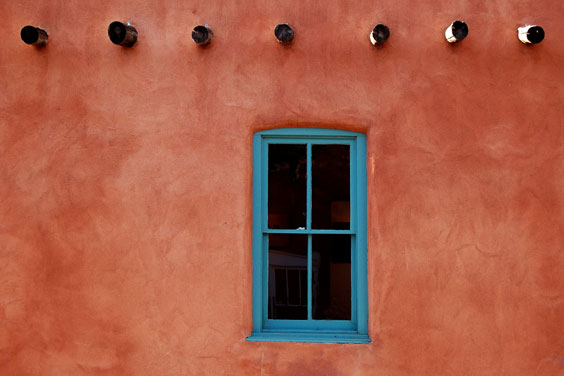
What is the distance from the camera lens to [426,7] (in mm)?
3846

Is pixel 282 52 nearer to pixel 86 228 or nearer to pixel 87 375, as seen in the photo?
pixel 86 228

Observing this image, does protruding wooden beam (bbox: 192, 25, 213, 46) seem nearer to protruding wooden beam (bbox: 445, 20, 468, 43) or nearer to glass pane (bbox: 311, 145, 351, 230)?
protruding wooden beam (bbox: 445, 20, 468, 43)

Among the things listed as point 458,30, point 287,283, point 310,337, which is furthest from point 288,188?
point 458,30

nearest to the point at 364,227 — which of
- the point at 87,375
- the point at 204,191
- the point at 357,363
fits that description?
the point at 357,363

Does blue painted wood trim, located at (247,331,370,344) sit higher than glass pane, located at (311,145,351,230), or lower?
lower

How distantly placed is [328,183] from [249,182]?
5721 millimetres

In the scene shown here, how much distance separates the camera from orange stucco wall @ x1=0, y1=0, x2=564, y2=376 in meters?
3.72

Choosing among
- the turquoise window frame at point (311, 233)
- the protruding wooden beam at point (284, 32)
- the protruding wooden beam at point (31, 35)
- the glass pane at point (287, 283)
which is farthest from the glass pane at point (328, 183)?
the protruding wooden beam at point (31, 35)

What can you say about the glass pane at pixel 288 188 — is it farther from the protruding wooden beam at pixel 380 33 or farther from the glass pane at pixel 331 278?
the protruding wooden beam at pixel 380 33

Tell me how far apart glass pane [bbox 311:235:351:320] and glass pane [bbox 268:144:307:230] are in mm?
604

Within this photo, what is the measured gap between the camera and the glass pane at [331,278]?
24.4 feet

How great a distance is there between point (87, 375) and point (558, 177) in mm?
3790

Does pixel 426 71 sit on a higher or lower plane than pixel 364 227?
higher

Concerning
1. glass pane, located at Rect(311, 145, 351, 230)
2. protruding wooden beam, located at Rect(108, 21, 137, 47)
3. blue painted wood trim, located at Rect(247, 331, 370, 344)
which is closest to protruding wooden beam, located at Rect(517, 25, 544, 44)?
blue painted wood trim, located at Rect(247, 331, 370, 344)
